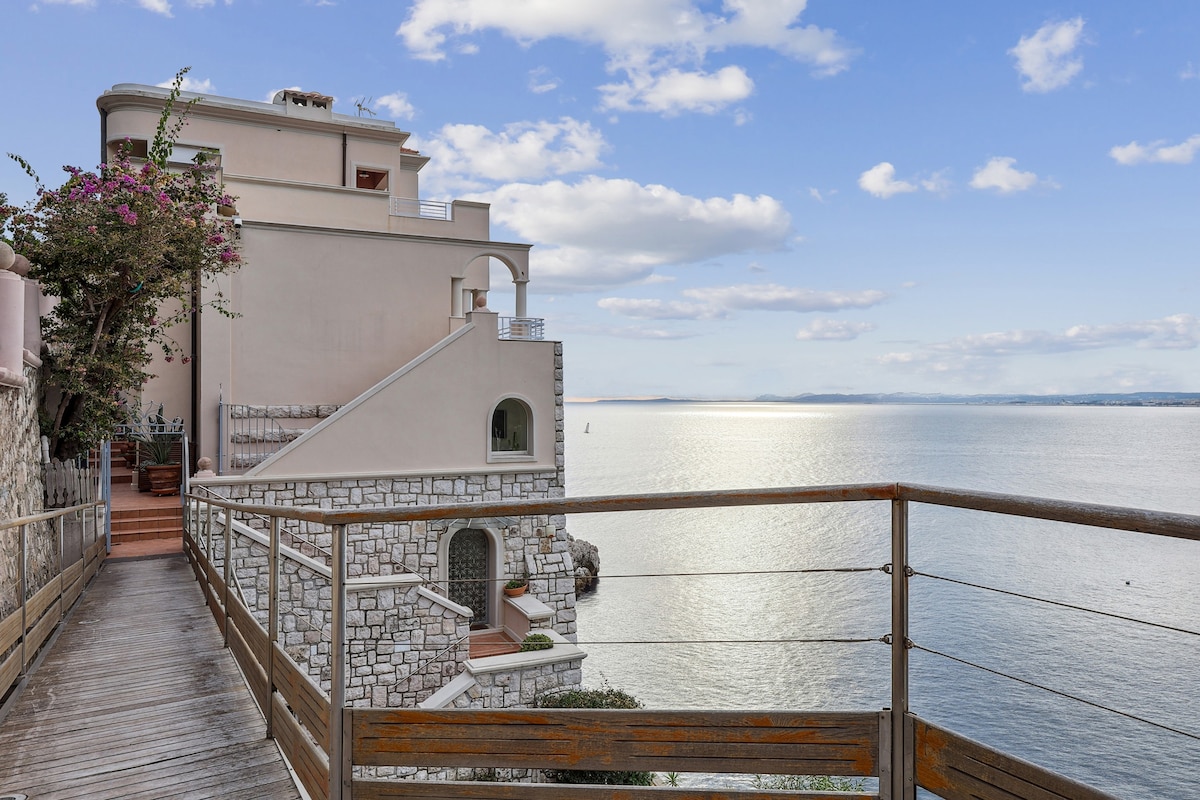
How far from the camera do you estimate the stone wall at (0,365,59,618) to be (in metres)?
6.34

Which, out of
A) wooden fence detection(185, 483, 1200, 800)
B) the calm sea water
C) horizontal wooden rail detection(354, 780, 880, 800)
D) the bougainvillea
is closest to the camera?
wooden fence detection(185, 483, 1200, 800)

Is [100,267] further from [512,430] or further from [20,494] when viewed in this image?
[512,430]

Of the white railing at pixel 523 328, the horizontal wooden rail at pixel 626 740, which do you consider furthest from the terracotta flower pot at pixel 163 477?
the horizontal wooden rail at pixel 626 740

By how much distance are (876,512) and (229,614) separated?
50.4 m

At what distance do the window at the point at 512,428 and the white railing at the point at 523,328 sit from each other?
147 cm

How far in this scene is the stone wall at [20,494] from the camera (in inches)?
250

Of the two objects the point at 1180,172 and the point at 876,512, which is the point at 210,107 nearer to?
the point at 876,512

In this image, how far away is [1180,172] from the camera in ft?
268

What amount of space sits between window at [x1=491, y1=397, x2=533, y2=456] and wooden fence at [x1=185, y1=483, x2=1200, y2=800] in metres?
14.8

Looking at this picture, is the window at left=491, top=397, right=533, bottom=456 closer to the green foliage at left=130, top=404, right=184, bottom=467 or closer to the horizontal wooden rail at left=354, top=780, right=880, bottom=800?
the green foliage at left=130, top=404, right=184, bottom=467

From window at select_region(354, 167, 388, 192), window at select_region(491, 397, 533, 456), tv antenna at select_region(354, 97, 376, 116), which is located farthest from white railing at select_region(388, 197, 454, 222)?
window at select_region(491, 397, 533, 456)

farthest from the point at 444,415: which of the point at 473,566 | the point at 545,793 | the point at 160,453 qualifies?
the point at 545,793

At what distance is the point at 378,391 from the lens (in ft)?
51.8

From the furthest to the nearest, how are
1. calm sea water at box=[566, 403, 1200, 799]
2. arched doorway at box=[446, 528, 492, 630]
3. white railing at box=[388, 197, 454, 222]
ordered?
white railing at box=[388, 197, 454, 222]
calm sea water at box=[566, 403, 1200, 799]
arched doorway at box=[446, 528, 492, 630]
